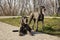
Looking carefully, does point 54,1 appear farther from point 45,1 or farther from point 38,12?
point 38,12

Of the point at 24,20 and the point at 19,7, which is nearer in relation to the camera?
the point at 24,20

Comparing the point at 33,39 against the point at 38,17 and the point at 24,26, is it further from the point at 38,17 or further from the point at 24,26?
the point at 38,17

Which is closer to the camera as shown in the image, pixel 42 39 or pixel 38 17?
pixel 42 39

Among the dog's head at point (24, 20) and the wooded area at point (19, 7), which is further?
the wooded area at point (19, 7)

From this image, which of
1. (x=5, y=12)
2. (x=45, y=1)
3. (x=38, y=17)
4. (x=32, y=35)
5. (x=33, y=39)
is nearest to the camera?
(x=33, y=39)

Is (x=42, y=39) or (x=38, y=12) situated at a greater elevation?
(x=38, y=12)

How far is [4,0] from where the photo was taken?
28594 millimetres

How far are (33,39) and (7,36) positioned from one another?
161 cm

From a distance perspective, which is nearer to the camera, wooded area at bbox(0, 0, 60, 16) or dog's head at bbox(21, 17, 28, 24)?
dog's head at bbox(21, 17, 28, 24)

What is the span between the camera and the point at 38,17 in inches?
601

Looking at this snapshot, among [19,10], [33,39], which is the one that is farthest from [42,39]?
[19,10]

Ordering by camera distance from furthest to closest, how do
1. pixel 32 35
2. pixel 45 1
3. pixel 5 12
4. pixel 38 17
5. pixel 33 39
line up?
pixel 45 1
pixel 5 12
pixel 38 17
pixel 32 35
pixel 33 39

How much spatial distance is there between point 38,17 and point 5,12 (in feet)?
42.6

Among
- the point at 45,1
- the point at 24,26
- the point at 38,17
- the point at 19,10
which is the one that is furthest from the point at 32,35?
the point at 45,1
